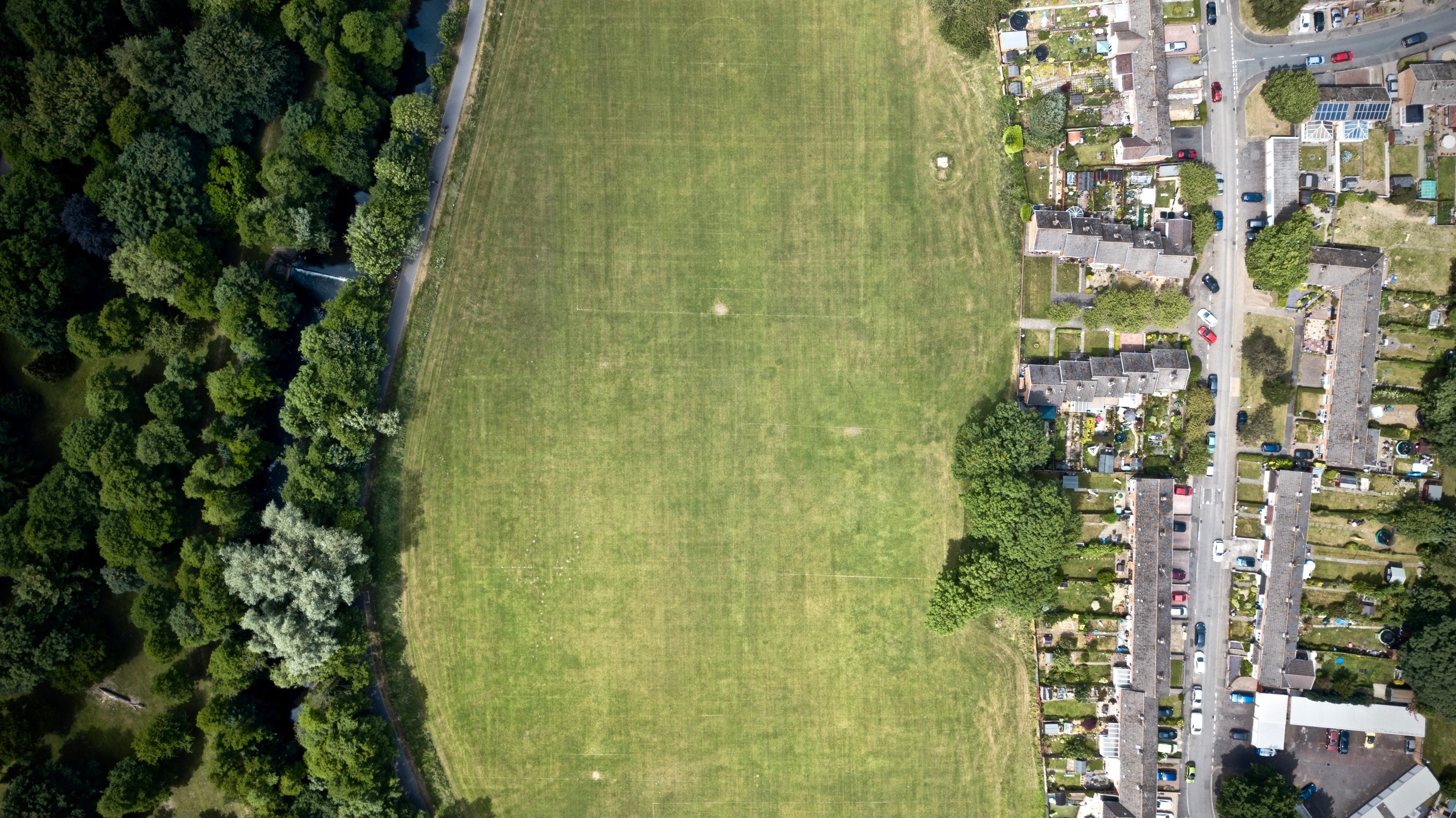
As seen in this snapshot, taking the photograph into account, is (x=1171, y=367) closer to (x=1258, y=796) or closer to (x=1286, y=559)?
(x=1286, y=559)

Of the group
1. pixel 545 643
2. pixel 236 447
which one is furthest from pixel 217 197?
pixel 545 643

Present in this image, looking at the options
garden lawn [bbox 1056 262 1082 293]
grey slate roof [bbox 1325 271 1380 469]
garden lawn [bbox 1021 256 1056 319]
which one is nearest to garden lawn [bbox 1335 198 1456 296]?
grey slate roof [bbox 1325 271 1380 469]

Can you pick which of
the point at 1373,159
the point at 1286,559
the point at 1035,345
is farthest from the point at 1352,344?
the point at 1035,345

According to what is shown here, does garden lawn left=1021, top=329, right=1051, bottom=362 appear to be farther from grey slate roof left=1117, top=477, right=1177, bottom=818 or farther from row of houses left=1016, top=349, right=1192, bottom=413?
grey slate roof left=1117, top=477, right=1177, bottom=818

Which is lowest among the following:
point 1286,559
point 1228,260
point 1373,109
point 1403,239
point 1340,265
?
point 1286,559

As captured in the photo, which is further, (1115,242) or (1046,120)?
(1046,120)

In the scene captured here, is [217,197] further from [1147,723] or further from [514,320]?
[1147,723]
